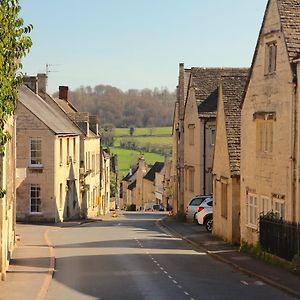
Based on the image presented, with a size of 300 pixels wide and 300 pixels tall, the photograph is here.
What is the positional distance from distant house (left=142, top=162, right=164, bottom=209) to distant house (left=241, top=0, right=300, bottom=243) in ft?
249

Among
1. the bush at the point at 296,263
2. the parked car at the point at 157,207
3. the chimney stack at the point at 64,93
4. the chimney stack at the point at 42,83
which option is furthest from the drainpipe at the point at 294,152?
the parked car at the point at 157,207

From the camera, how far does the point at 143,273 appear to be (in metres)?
24.2

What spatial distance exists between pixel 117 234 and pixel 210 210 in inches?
204

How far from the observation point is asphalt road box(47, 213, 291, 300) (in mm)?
20031

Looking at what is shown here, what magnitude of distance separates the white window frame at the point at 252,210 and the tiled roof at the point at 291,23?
6.32 m

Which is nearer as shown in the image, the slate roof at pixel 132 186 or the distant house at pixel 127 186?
the slate roof at pixel 132 186

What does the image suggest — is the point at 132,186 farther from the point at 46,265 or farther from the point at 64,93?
the point at 46,265

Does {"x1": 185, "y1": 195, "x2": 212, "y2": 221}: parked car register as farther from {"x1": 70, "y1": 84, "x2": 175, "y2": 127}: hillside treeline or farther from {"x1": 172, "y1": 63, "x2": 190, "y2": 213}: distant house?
{"x1": 70, "y1": 84, "x2": 175, "y2": 127}: hillside treeline

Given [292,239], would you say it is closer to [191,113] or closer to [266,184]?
[266,184]

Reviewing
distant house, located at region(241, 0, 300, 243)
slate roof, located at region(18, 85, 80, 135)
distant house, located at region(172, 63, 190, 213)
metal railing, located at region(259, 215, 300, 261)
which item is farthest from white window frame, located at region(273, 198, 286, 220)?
distant house, located at region(172, 63, 190, 213)

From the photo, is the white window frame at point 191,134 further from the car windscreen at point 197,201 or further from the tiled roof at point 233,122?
the tiled roof at point 233,122

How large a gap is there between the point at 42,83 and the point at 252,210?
107ft

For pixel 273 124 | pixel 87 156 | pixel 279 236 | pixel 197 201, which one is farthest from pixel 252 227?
pixel 87 156

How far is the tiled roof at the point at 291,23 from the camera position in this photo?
2523cm
